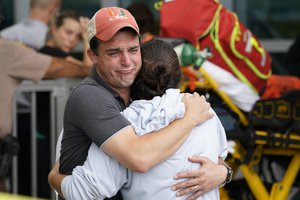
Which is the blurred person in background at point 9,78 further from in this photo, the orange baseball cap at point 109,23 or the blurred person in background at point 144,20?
the orange baseball cap at point 109,23

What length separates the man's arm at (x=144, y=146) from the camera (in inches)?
107

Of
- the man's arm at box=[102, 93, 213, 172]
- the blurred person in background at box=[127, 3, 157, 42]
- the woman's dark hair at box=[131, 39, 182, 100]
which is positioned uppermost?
the woman's dark hair at box=[131, 39, 182, 100]

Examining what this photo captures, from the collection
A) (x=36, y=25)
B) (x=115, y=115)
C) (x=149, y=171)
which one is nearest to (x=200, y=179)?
(x=149, y=171)

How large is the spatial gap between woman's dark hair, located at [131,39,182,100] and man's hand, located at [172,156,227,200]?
0.91 ft

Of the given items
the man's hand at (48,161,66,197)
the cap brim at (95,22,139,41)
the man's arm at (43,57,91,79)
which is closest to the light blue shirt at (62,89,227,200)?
the man's hand at (48,161,66,197)

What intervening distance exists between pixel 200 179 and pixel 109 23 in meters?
0.61

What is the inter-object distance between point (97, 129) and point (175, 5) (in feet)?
7.40

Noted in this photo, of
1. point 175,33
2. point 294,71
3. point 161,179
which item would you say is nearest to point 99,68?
point 161,179

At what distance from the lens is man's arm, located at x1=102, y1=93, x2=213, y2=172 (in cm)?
273

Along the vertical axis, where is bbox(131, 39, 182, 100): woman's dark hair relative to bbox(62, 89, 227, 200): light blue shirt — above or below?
above

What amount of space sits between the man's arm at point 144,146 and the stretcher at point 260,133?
2001 millimetres

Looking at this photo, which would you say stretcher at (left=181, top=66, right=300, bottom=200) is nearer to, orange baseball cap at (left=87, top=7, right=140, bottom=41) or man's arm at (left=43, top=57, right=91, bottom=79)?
man's arm at (left=43, top=57, right=91, bottom=79)

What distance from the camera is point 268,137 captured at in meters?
4.84

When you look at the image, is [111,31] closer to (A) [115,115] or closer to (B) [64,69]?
(A) [115,115]
